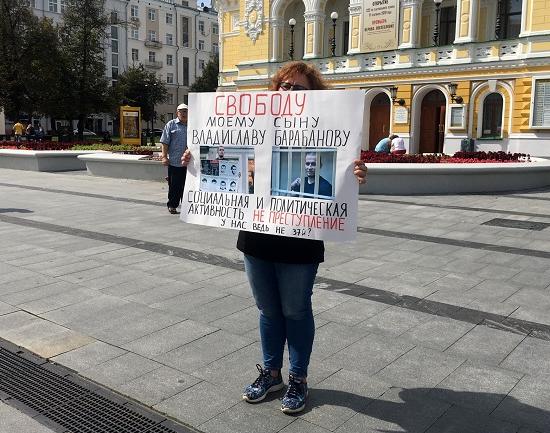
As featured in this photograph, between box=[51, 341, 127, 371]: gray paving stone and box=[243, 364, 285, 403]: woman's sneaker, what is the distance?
3.96 feet

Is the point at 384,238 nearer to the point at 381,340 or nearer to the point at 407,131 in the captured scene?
the point at 381,340

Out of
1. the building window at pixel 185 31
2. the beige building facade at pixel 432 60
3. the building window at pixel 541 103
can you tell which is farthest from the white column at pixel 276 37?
the building window at pixel 185 31

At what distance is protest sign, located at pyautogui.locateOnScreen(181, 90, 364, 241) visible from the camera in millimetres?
3270

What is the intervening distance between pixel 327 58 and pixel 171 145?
2471 cm

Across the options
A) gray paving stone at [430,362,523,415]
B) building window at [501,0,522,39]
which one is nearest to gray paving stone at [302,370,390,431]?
gray paving stone at [430,362,523,415]

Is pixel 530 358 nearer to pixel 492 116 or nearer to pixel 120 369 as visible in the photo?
pixel 120 369

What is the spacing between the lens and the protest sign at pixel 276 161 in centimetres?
327

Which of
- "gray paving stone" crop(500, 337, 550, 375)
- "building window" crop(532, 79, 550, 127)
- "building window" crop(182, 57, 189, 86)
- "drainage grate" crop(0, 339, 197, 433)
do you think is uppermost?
"building window" crop(182, 57, 189, 86)

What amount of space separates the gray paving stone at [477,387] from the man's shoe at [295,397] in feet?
2.81

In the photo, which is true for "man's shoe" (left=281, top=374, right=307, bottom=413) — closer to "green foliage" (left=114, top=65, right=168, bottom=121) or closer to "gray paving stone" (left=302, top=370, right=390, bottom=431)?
"gray paving stone" (left=302, top=370, right=390, bottom=431)

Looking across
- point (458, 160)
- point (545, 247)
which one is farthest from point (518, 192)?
point (545, 247)

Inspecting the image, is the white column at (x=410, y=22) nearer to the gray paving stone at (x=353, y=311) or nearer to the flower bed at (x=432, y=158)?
the flower bed at (x=432, y=158)

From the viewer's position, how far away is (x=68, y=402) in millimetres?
3602

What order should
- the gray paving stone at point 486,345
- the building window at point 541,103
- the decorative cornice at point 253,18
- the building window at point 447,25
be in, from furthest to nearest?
1. the decorative cornice at point 253,18
2. the building window at point 447,25
3. the building window at point 541,103
4. the gray paving stone at point 486,345
